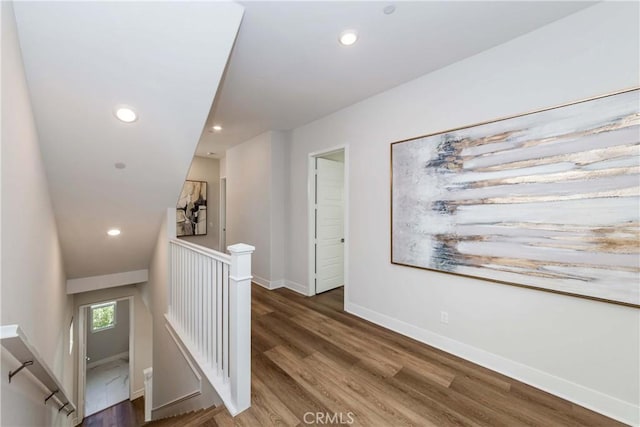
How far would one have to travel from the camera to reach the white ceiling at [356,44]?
1673mm

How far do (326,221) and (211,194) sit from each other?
351cm

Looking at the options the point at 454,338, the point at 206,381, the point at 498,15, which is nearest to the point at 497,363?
the point at 454,338

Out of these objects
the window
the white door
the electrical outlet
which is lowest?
the window

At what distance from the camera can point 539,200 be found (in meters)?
1.84

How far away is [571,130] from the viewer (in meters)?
1.72

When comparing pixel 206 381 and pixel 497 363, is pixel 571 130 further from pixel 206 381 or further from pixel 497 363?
pixel 206 381

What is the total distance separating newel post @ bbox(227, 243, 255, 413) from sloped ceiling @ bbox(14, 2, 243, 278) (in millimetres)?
1349

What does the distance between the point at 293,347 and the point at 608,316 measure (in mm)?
2375

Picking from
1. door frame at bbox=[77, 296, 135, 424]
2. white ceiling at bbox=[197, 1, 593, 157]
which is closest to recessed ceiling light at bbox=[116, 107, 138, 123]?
white ceiling at bbox=[197, 1, 593, 157]

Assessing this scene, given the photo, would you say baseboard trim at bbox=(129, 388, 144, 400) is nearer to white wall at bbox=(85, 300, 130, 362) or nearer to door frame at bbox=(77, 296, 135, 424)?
door frame at bbox=(77, 296, 135, 424)

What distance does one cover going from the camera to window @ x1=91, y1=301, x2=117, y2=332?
6273 millimetres

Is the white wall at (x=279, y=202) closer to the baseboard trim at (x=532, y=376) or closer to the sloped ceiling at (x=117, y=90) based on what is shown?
the sloped ceiling at (x=117, y=90)

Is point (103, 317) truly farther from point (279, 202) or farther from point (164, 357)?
point (279, 202)

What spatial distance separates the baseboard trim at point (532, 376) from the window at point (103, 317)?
24.1 ft
